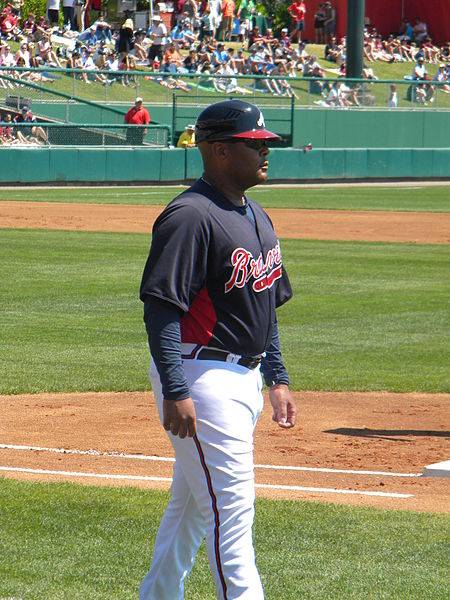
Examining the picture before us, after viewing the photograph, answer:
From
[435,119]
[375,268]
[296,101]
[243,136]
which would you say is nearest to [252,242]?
[243,136]

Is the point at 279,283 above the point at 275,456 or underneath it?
above

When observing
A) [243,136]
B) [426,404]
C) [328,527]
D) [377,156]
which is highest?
[243,136]

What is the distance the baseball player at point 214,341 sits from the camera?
3.34m

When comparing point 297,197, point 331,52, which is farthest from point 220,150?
point 331,52

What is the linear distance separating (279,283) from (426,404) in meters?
4.81

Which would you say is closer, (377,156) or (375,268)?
(375,268)

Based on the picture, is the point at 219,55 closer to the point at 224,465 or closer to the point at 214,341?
the point at 214,341

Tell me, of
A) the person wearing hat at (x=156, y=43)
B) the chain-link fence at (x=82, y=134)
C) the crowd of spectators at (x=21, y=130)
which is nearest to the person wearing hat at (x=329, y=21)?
the person wearing hat at (x=156, y=43)

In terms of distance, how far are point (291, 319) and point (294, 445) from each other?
5.30 meters

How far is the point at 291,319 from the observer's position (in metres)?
12.3

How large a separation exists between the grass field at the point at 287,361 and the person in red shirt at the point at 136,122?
12822 mm

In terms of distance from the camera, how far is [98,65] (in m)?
37.3

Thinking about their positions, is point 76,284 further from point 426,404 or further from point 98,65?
point 98,65

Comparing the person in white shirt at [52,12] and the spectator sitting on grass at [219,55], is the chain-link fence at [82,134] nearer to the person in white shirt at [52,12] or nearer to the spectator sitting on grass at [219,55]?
the spectator sitting on grass at [219,55]
